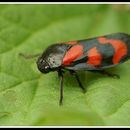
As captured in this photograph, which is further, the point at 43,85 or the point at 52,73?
the point at 52,73

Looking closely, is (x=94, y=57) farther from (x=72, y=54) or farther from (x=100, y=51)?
(x=72, y=54)

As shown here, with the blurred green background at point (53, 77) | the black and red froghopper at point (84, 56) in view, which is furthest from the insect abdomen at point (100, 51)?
the blurred green background at point (53, 77)

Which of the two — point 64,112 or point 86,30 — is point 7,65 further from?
point 86,30

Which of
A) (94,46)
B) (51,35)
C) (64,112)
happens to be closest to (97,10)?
(51,35)

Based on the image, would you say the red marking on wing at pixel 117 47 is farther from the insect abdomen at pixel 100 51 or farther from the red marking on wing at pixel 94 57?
the red marking on wing at pixel 94 57

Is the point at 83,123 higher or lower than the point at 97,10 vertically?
lower

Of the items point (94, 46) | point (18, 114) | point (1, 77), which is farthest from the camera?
point (94, 46)

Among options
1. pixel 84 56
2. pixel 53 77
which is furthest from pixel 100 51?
pixel 53 77
